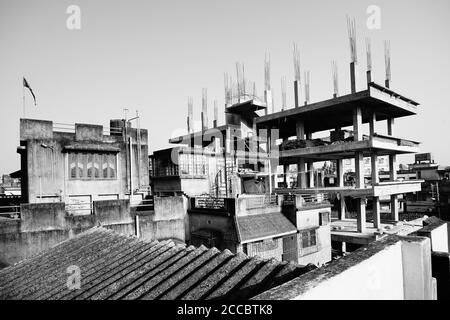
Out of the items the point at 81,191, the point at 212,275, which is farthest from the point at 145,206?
the point at 212,275

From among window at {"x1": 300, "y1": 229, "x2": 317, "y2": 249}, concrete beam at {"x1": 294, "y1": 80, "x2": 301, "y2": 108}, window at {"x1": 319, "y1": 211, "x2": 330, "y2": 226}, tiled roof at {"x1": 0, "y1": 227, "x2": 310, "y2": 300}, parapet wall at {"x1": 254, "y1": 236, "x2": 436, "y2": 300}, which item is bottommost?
window at {"x1": 300, "y1": 229, "x2": 317, "y2": 249}

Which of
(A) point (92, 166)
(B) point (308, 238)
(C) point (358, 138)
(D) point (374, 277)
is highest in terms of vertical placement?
(C) point (358, 138)

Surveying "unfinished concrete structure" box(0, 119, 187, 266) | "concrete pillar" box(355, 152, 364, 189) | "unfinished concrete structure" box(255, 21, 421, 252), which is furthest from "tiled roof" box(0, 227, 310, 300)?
"concrete pillar" box(355, 152, 364, 189)

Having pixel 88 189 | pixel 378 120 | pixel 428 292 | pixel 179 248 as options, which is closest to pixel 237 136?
pixel 378 120

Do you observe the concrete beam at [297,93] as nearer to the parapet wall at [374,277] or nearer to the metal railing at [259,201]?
the metal railing at [259,201]

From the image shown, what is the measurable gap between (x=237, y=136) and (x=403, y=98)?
18124 millimetres

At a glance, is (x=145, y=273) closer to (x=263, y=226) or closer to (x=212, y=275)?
(x=212, y=275)

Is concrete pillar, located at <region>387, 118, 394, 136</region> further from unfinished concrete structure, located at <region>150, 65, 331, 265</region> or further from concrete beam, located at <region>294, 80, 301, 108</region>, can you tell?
unfinished concrete structure, located at <region>150, 65, 331, 265</region>

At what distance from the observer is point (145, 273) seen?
5.91 meters

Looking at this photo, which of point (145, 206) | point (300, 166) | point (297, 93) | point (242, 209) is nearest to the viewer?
point (242, 209)

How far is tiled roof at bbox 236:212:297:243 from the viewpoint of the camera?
15.4 meters

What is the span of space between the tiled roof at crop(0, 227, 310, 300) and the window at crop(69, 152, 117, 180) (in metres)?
11.9

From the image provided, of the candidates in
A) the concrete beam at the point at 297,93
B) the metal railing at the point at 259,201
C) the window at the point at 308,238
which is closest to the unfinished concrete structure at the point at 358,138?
the concrete beam at the point at 297,93

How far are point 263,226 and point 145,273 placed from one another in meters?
11.2
